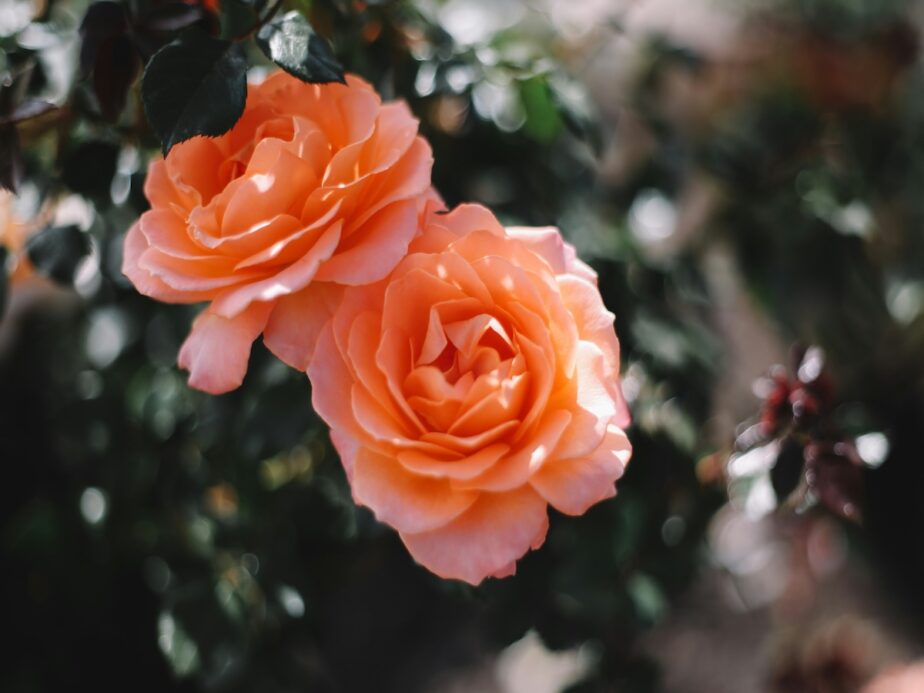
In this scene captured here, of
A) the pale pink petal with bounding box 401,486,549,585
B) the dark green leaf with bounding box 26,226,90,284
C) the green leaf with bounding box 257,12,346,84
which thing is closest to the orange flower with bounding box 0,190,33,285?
the dark green leaf with bounding box 26,226,90,284

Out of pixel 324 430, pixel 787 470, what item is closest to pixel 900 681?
pixel 787 470

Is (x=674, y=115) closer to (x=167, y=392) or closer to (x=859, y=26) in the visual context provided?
(x=859, y=26)

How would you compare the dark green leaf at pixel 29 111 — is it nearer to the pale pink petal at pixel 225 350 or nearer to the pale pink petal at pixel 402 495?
the pale pink petal at pixel 225 350

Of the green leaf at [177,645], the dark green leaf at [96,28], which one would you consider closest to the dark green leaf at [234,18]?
the dark green leaf at [96,28]

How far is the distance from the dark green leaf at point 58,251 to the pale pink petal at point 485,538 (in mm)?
350

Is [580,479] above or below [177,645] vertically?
above

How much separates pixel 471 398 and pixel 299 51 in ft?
0.69

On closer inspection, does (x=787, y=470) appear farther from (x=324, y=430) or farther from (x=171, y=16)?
(x=171, y=16)

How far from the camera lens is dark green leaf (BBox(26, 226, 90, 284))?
59cm

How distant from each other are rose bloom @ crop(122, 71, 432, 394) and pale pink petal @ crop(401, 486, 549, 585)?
0.12 metres

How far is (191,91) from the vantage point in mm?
433

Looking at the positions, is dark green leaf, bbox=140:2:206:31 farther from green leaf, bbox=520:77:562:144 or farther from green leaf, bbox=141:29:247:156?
green leaf, bbox=520:77:562:144

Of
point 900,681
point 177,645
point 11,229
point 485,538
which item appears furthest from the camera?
point 900,681

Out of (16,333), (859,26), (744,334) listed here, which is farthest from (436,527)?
(859,26)
